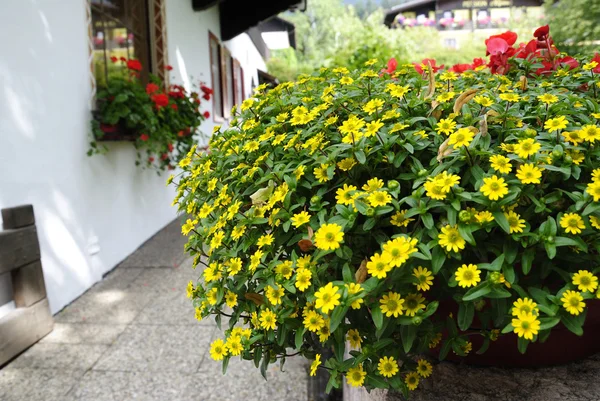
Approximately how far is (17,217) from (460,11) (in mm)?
35478

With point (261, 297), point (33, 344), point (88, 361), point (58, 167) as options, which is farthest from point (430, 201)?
point (58, 167)

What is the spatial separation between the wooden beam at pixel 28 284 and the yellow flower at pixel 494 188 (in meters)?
2.39

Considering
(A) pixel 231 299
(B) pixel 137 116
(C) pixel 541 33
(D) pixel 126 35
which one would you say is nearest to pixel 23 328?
(B) pixel 137 116

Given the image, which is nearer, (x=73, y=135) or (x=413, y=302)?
(x=413, y=302)

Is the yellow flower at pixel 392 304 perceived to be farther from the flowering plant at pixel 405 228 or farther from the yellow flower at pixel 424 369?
the yellow flower at pixel 424 369

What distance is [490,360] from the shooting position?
109 cm

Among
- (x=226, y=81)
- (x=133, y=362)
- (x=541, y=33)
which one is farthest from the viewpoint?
(x=226, y=81)

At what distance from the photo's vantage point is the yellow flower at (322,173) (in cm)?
96

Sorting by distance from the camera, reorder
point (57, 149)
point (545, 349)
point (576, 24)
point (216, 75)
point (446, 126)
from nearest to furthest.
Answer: point (446, 126) → point (545, 349) → point (57, 149) → point (216, 75) → point (576, 24)

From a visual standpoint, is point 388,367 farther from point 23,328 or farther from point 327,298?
point 23,328

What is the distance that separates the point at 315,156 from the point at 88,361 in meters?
1.97

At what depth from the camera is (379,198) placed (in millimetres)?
841

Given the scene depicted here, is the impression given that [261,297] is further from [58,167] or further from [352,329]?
[58,167]

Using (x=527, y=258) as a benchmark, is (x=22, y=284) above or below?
below
